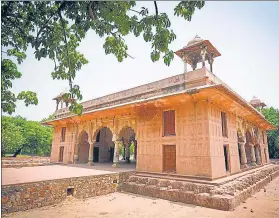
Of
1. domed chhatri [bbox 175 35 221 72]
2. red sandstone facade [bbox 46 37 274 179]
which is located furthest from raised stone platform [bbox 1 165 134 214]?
domed chhatri [bbox 175 35 221 72]

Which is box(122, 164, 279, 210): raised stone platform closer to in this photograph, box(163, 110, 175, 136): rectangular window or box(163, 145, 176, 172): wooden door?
box(163, 145, 176, 172): wooden door

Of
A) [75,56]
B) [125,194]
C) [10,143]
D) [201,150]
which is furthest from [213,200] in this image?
[10,143]

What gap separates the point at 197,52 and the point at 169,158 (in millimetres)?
6956

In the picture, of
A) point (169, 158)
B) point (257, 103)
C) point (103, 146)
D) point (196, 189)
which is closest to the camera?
point (196, 189)

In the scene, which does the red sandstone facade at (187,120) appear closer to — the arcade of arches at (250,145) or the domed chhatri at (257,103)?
the arcade of arches at (250,145)

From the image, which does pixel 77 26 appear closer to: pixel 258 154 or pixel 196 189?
pixel 196 189

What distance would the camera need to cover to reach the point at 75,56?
516 cm

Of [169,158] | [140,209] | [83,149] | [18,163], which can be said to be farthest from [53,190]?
[18,163]

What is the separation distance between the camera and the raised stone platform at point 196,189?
7.79m

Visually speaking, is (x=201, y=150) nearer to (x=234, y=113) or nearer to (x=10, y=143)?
(x=234, y=113)

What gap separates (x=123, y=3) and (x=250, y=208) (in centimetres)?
870

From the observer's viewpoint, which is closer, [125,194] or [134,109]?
[125,194]

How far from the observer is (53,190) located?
8.20m

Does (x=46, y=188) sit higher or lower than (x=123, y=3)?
lower
